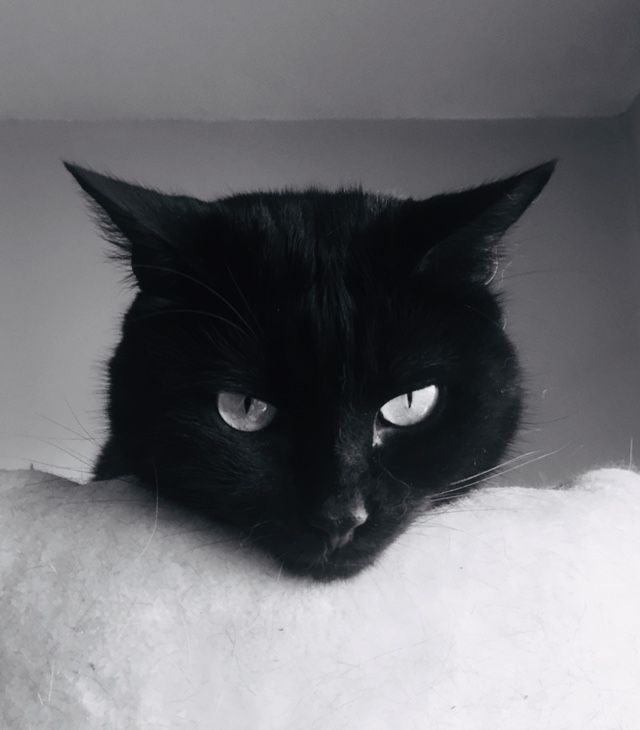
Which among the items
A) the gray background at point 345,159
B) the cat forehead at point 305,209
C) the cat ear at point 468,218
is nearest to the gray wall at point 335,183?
the gray background at point 345,159

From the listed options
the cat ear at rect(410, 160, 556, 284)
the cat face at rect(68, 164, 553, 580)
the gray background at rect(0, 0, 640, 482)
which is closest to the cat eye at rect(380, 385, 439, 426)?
the cat face at rect(68, 164, 553, 580)

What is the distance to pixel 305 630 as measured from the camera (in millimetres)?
441

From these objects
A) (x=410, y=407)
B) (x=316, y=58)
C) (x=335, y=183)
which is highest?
(x=316, y=58)

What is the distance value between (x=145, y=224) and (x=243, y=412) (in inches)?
6.2

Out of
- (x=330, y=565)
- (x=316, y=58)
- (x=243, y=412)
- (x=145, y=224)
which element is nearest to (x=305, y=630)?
(x=330, y=565)

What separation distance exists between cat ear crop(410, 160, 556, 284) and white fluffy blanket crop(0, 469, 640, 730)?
0.74 feet

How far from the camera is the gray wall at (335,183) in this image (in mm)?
1630

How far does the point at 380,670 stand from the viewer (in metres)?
0.43

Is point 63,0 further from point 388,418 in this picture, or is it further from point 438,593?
point 438,593

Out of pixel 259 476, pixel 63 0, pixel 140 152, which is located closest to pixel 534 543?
pixel 259 476

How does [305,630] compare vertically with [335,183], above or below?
below

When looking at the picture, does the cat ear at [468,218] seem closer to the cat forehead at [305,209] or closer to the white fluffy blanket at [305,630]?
the cat forehead at [305,209]

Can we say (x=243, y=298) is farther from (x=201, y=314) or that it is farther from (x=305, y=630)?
(x=305, y=630)

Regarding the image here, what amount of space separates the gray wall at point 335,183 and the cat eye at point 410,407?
107 cm
